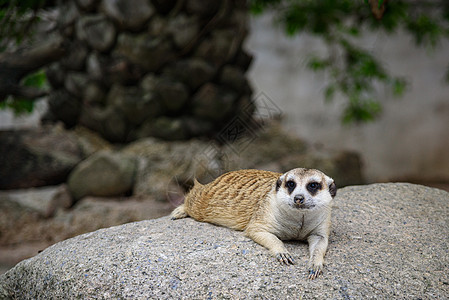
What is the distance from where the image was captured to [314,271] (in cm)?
174

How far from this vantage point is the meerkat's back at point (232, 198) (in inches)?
88.0

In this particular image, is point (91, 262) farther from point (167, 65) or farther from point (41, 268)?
point (167, 65)

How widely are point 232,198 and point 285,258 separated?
0.60m

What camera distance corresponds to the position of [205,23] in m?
4.44

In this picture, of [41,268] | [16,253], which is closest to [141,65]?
[16,253]

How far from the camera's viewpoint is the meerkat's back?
2234mm

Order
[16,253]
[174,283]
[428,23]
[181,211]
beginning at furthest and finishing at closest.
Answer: [428,23], [16,253], [181,211], [174,283]

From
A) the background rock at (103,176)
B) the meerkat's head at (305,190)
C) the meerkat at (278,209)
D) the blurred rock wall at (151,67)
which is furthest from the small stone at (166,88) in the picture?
the meerkat's head at (305,190)

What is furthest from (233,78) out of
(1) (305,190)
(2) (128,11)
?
(1) (305,190)

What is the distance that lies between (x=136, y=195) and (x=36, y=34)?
78.3 inches

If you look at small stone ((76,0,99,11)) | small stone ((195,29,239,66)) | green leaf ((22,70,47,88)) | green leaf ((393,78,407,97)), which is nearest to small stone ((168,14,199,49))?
small stone ((195,29,239,66))

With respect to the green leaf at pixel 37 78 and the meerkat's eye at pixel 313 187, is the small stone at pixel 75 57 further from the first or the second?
the meerkat's eye at pixel 313 187

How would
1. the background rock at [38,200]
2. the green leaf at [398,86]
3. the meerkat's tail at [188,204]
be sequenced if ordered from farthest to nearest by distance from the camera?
the green leaf at [398,86], the background rock at [38,200], the meerkat's tail at [188,204]

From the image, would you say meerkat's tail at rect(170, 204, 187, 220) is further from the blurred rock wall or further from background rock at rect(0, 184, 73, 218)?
the blurred rock wall
